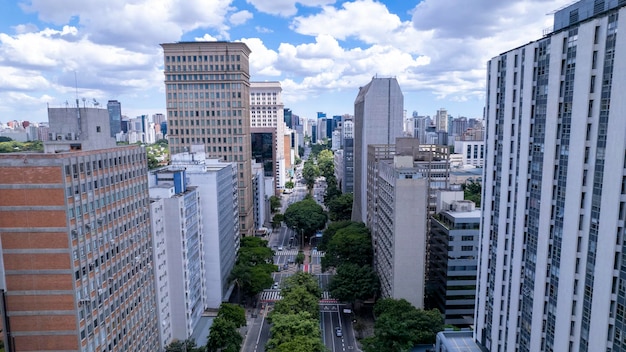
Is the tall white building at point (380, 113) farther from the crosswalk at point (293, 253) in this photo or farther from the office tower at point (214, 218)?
the office tower at point (214, 218)

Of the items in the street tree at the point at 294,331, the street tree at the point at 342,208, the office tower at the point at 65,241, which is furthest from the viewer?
the street tree at the point at 342,208

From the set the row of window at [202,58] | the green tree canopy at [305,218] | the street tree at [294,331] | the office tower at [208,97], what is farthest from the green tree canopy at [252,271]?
the row of window at [202,58]

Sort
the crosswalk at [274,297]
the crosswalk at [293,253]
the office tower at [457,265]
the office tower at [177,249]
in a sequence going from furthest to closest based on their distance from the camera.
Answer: the crosswalk at [293,253]
the crosswalk at [274,297]
the office tower at [457,265]
the office tower at [177,249]

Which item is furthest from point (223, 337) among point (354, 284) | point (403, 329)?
point (403, 329)

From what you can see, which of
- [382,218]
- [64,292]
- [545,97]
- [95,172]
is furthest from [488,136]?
[64,292]

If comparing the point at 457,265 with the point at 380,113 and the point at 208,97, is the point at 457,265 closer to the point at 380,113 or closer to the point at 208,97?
the point at 380,113
